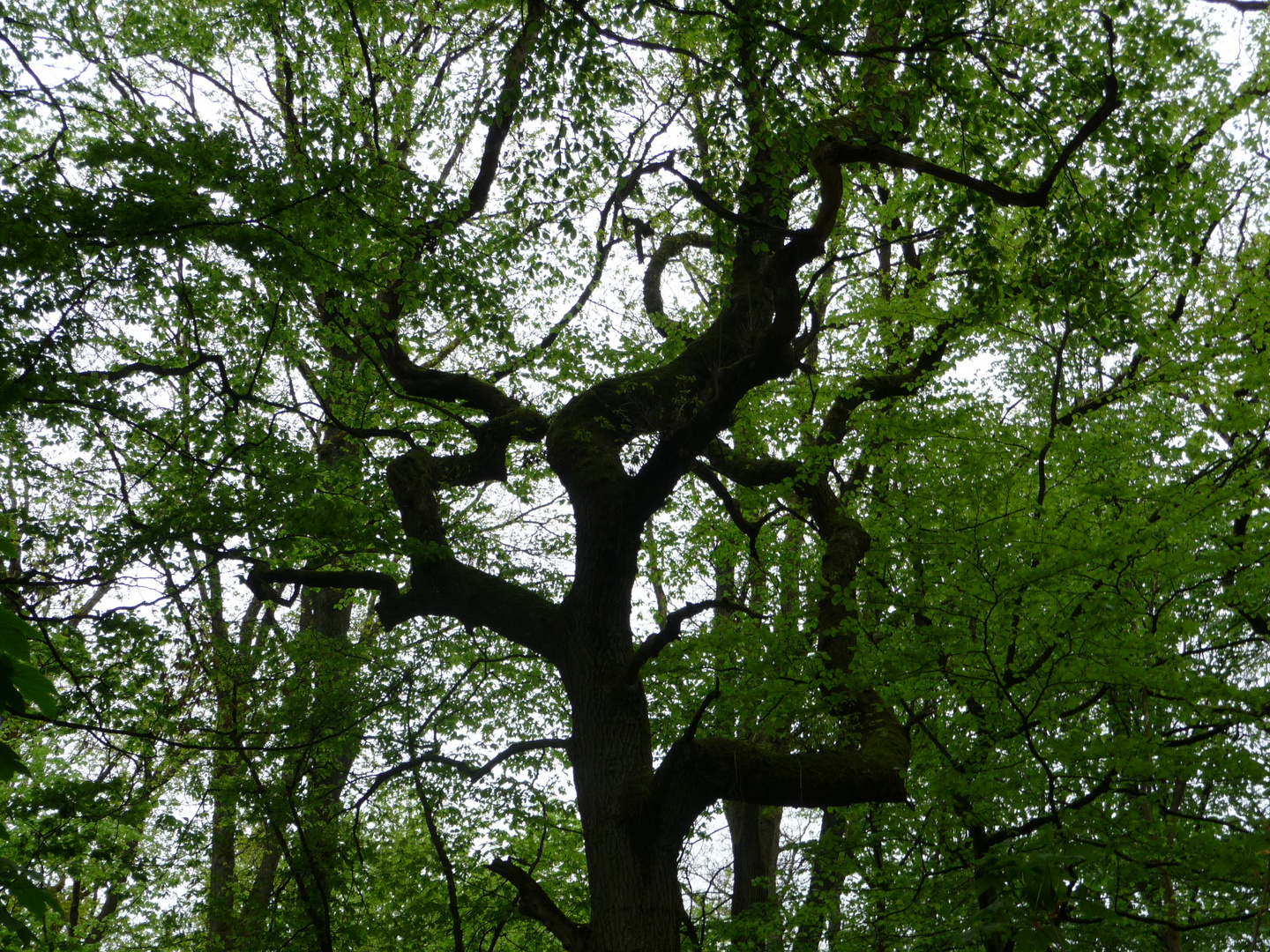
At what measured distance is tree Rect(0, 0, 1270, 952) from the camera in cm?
520

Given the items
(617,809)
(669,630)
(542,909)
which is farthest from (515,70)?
(542,909)

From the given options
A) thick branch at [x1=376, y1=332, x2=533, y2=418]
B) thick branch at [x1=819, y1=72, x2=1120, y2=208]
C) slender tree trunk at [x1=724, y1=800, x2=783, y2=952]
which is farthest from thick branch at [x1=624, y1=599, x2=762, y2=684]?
slender tree trunk at [x1=724, y1=800, x2=783, y2=952]

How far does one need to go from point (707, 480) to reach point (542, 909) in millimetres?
4219

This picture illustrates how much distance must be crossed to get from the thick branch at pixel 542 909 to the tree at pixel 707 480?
20 millimetres

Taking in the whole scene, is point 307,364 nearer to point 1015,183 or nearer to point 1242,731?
point 1015,183

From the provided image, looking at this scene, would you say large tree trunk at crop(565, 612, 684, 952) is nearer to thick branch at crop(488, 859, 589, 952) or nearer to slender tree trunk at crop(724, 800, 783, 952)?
thick branch at crop(488, 859, 589, 952)

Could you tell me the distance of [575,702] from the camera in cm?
574

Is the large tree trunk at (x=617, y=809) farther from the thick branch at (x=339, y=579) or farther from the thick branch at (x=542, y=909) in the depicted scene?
the thick branch at (x=339, y=579)

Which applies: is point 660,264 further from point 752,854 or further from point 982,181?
point 752,854

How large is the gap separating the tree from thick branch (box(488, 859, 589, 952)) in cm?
2

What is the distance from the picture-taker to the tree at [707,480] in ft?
17.1

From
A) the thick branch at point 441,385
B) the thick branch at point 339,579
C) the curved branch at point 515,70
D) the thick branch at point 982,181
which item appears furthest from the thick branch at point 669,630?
the curved branch at point 515,70

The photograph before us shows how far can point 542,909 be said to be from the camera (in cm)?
499

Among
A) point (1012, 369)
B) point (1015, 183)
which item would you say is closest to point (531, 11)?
point (1015, 183)
